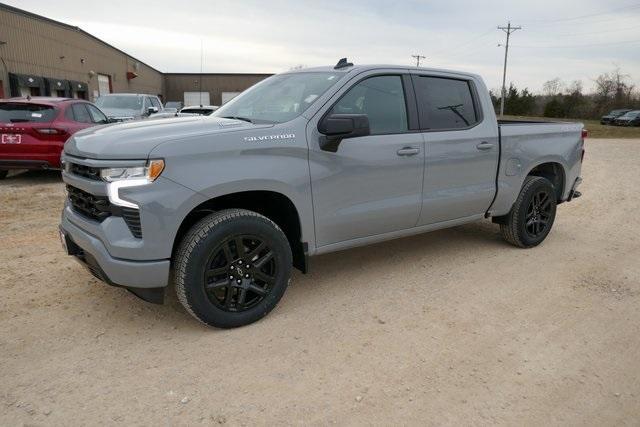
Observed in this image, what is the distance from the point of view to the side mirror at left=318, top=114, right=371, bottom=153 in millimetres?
3568

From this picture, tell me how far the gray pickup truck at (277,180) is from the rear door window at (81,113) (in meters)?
5.79

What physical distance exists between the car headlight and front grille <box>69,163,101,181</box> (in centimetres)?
16

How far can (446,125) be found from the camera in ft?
15.2

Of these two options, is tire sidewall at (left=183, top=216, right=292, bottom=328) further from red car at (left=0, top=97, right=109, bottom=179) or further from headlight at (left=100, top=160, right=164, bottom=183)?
red car at (left=0, top=97, right=109, bottom=179)

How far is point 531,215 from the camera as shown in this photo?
5.56m

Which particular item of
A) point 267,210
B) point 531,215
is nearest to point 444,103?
point 531,215

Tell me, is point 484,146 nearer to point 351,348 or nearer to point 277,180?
point 277,180

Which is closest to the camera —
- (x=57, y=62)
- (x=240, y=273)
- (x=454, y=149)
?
(x=240, y=273)

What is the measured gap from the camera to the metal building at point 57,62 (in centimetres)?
2372

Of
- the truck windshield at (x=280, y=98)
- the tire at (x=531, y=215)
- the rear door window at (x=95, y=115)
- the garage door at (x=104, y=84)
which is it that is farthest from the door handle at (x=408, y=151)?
the garage door at (x=104, y=84)

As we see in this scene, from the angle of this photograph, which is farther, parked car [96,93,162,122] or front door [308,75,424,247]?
parked car [96,93,162,122]

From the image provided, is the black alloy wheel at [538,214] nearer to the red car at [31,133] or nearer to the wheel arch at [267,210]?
the wheel arch at [267,210]

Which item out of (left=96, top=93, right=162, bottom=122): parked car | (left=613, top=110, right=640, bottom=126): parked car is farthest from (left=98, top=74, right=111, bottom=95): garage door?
(left=613, top=110, right=640, bottom=126): parked car

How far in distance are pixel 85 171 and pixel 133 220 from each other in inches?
23.9
